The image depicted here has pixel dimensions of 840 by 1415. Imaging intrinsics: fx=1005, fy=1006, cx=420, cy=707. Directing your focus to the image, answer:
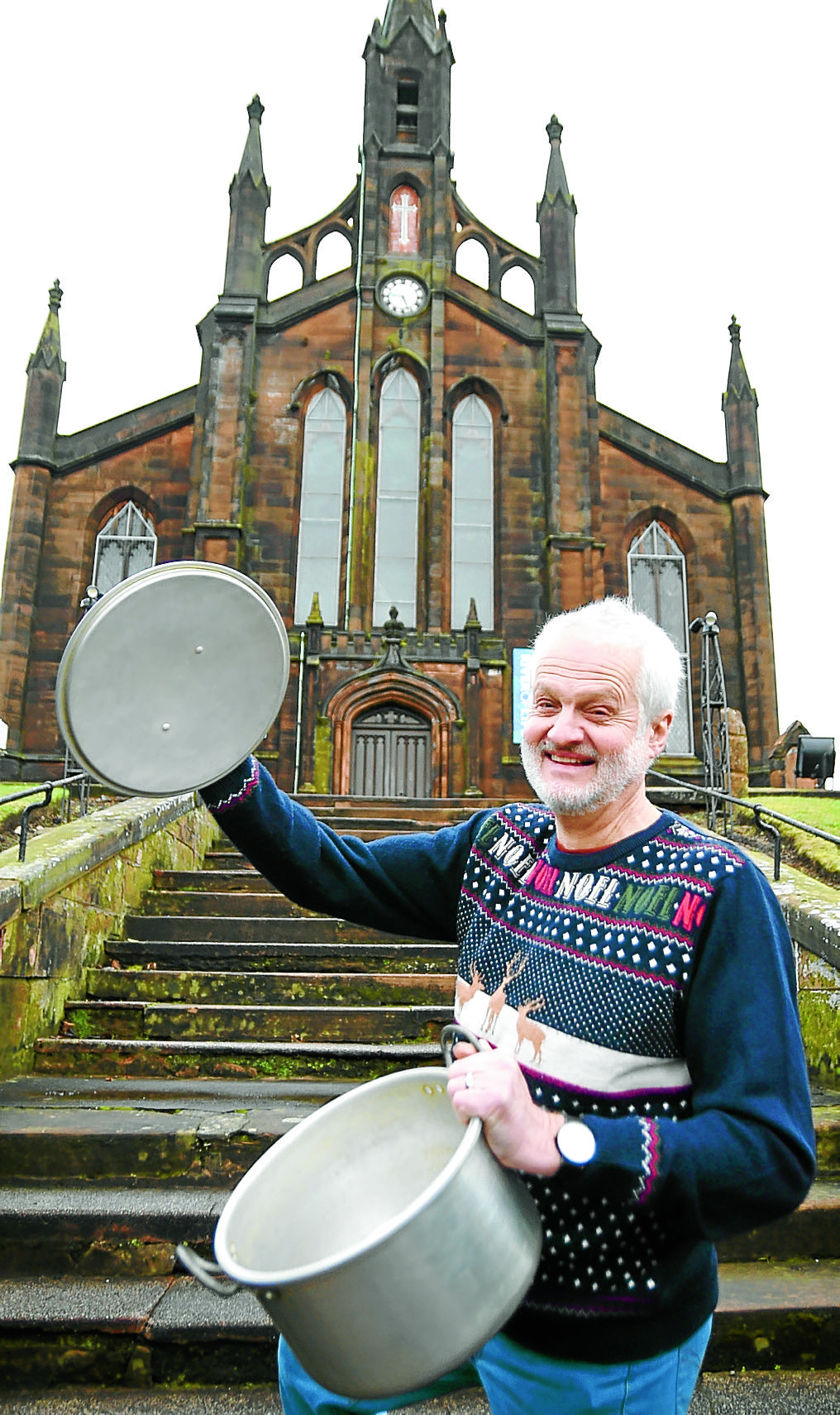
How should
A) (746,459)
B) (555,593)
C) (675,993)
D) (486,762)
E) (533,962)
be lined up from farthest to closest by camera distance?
(746,459)
(555,593)
(486,762)
(533,962)
(675,993)

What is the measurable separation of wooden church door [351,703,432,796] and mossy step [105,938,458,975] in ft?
35.2

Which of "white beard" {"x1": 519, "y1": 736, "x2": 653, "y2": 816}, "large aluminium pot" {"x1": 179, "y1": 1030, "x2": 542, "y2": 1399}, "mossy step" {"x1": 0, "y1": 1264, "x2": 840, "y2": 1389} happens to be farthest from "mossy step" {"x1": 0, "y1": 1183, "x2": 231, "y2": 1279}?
"white beard" {"x1": 519, "y1": 736, "x2": 653, "y2": 816}

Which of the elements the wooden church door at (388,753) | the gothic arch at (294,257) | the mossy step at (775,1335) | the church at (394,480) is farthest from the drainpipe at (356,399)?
the mossy step at (775,1335)

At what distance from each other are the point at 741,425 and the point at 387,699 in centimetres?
941

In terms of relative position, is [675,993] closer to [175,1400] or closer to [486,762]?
[175,1400]

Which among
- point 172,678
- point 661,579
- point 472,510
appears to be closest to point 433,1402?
point 172,678

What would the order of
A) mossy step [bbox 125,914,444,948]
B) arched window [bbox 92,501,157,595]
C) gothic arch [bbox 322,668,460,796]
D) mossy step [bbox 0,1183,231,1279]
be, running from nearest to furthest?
mossy step [bbox 0,1183,231,1279] → mossy step [bbox 125,914,444,948] → gothic arch [bbox 322,668,460,796] → arched window [bbox 92,501,157,595]

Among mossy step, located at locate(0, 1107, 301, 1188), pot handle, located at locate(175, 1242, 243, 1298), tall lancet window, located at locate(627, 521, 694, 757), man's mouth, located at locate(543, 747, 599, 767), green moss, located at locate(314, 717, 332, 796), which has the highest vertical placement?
tall lancet window, located at locate(627, 521, 694, 757)

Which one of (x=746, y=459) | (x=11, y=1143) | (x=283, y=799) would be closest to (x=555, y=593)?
(x=746, y=459)

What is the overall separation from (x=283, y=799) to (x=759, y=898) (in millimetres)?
980

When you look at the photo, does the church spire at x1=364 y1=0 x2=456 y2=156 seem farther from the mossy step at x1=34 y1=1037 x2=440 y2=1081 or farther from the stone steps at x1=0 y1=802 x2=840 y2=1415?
the mossy step at x1=34 y1=1037 x2=440 y2=1081

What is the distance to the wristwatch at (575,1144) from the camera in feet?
4.66

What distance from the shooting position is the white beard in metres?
1.81

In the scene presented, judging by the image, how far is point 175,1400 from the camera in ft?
9.68
